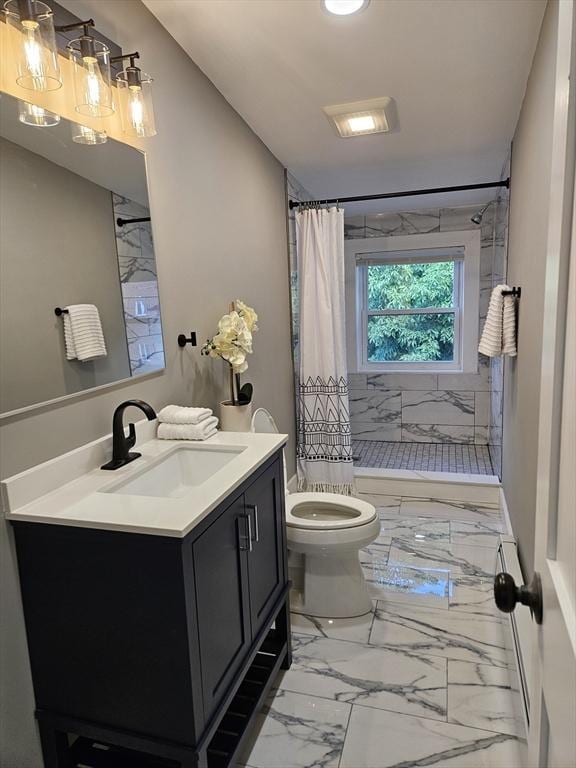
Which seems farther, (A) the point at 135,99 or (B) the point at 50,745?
(A) the point at 135,99

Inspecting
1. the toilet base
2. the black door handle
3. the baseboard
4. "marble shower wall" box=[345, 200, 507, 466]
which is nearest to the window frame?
"marble shower wall" box=[345, 200, 507, 466]

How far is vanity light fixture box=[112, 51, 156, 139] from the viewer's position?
5.19 feet

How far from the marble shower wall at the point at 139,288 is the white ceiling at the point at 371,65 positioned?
0.79m

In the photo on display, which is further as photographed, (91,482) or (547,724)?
(91,482)

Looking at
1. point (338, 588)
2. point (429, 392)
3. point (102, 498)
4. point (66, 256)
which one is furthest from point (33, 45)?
point (429, 392)

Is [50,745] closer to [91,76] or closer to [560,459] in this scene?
[560,459]

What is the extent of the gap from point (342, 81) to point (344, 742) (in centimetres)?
263

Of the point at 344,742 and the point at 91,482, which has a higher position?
the point at 91,482

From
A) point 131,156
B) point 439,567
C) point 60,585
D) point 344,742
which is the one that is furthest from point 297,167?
point 344,742

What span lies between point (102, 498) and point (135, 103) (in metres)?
1.25

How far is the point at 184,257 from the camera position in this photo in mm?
2064

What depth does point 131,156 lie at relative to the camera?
1705 mm

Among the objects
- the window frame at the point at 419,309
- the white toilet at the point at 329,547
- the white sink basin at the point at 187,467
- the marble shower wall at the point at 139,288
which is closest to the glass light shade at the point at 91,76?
the marble shower wall at the point at 139,288

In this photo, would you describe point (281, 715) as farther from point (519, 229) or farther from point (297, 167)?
point (297, 167)
